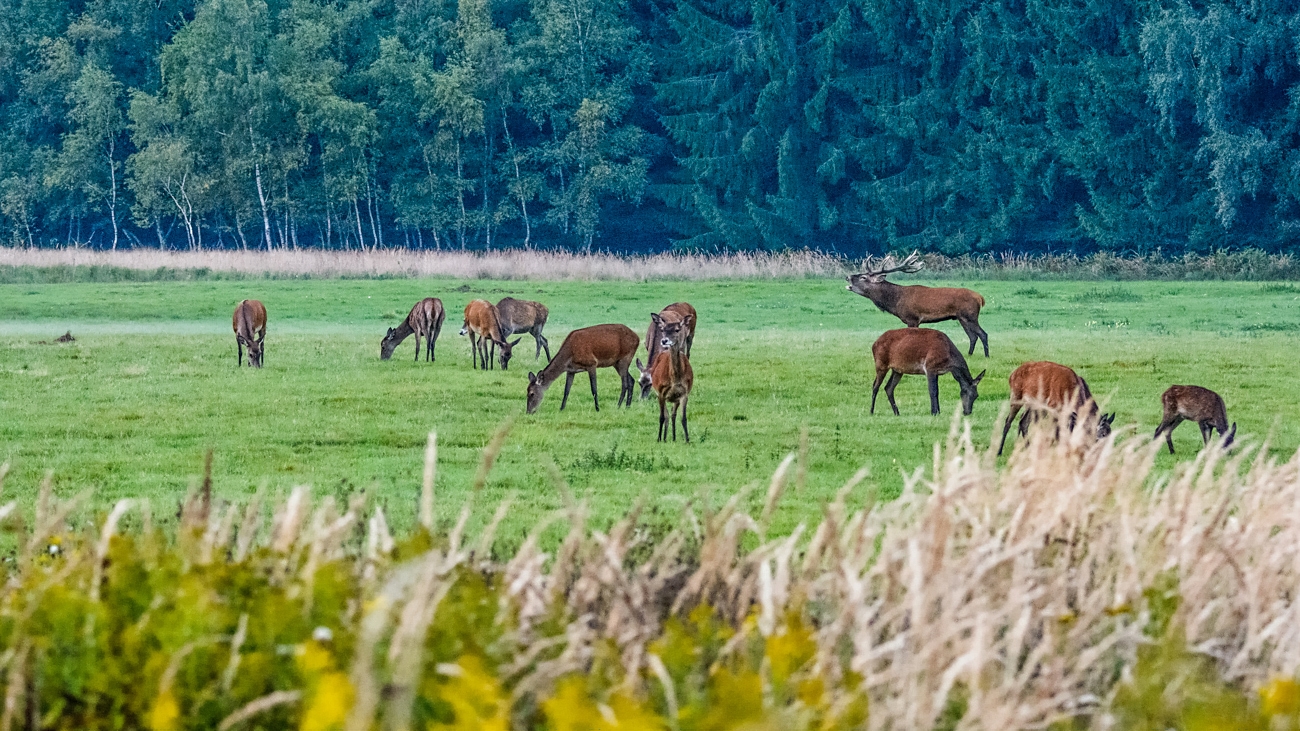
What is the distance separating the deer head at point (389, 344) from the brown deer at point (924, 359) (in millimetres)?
7680

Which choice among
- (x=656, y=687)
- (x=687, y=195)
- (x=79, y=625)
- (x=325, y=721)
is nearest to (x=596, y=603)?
(x=656, y=687)

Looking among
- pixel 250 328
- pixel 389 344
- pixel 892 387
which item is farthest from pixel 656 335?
pixel 250 328

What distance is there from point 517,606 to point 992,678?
1287mm

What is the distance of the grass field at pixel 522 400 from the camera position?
11.4 m

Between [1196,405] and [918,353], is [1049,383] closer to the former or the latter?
[1196,405]

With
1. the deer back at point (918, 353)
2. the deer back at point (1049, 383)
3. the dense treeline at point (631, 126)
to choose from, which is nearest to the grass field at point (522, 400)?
the deer back at point (918, 353)

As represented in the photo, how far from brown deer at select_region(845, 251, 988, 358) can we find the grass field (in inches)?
22.0

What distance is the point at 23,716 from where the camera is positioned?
13.6 feet

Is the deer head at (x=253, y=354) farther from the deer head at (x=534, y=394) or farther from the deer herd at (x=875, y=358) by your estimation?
the deer head at (x=534, y=394)

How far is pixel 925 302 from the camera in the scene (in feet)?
74.6

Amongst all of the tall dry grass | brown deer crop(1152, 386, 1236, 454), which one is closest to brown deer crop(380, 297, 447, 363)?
brown deer crop(1152, 386, 1236, 454)

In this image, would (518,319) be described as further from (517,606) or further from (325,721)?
(325,721)

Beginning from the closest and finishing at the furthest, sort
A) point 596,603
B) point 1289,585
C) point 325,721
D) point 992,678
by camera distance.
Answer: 1. point 325,721
2. point 992,678
3. point 596,603
4. point 1289,585

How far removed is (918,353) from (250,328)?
329 inches
